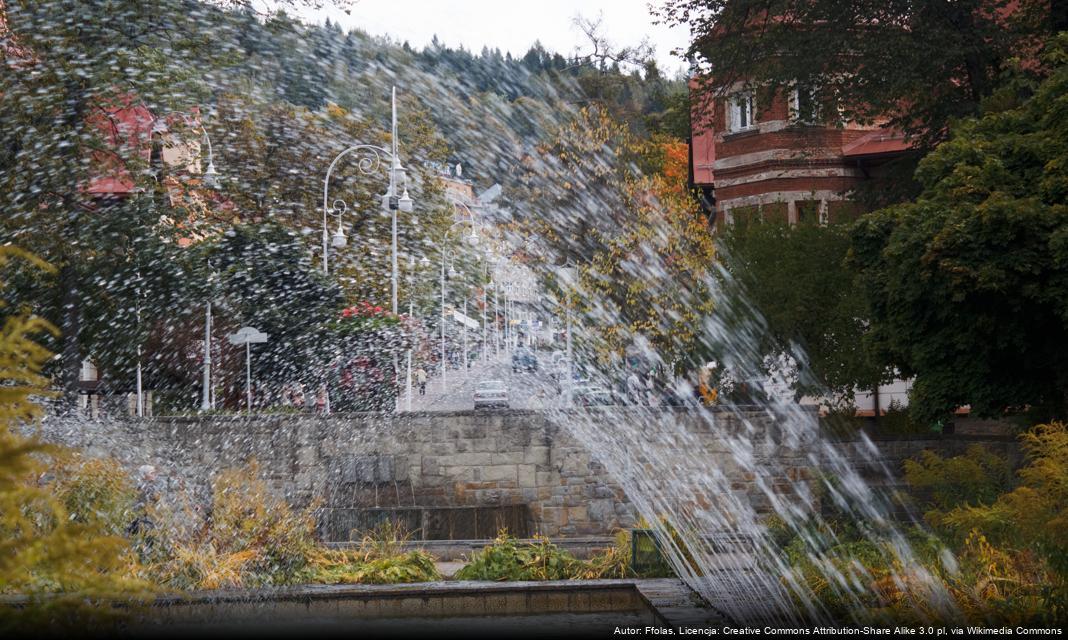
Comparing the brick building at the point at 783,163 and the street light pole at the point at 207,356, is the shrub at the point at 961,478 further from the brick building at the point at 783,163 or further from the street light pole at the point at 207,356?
the brick building at the point at 783,163

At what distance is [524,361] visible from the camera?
4775cm

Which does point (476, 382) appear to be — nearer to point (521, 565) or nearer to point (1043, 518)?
point (521, 565)

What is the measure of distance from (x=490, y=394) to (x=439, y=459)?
867 inches

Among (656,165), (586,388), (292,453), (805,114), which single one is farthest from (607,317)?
(292,453)

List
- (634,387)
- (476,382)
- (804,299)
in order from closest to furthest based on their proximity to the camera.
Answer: (804,299)
(634,387)
(476,382)

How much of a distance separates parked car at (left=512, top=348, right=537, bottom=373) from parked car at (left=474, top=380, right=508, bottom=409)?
1029 millimetres

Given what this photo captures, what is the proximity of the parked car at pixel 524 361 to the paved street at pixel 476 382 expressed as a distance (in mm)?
259

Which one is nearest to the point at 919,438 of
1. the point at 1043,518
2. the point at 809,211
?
the point at 809,211

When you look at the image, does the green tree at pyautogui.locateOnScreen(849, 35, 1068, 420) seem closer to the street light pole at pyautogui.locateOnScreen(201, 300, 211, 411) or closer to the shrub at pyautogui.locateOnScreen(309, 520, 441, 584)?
the shrub at pyautogui.locateOnScreen(309, 520, 441, 584)

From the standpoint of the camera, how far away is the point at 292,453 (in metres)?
20.6

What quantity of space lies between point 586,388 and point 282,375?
28.7 feet

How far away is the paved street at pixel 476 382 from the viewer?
120 feet

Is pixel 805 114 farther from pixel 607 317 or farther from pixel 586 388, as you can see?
pixel 586 388

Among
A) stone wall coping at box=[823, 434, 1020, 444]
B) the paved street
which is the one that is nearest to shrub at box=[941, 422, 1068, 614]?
stone wall coping at box=[823, 434, 1020, 444]
